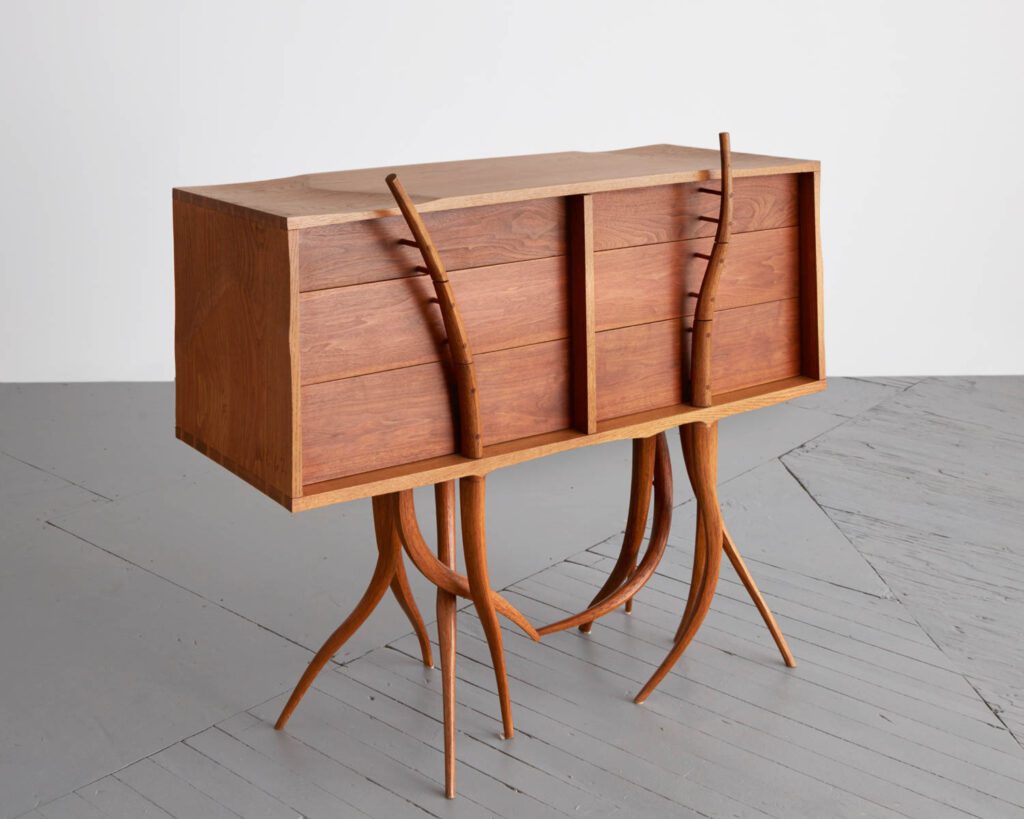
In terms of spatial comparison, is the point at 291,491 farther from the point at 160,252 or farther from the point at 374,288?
the point at 160,252

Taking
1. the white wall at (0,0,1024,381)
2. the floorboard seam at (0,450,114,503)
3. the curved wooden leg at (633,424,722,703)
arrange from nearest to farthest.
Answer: the curved wooden leg at (633,424,722,703) < the floorboard seam at (0,450,114,503) < the white wall at (0,0,1024,381)

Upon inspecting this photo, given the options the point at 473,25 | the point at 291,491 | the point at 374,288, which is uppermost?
the point at 473,25

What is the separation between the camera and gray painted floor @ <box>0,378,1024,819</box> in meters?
2.53

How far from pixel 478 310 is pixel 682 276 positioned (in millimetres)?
511

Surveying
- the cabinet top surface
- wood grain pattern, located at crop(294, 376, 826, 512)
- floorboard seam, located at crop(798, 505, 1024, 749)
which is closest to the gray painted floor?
floorboard seam, located at crop(798, 505, 1024, 749)

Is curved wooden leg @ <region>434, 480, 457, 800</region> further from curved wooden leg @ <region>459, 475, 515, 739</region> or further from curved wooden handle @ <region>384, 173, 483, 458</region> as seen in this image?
curved wooden handle @ <region>384, 173, 483, 458</region>

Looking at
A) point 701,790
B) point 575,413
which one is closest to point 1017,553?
point 701,790

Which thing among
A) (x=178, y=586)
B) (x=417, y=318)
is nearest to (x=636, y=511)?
(x=417, y=318)

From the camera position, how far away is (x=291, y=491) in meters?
2.10

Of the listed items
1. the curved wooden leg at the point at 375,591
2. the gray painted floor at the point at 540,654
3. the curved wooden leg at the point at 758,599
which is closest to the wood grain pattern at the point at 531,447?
the curved wooden leg at the point at 375,591

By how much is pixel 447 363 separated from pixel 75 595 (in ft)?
5.71

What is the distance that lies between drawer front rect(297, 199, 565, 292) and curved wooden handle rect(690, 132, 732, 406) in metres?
0.35

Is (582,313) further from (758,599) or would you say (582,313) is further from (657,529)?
(758,599)

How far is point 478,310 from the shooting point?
2311 mm
